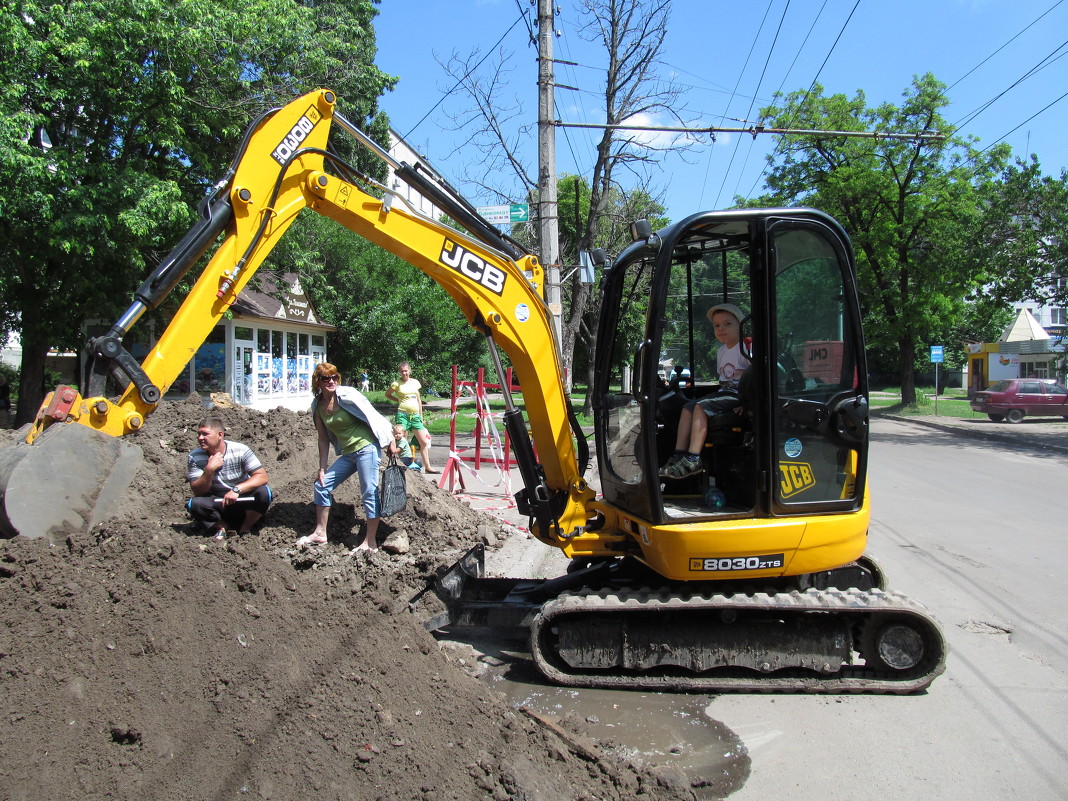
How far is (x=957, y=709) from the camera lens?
13.5 ft

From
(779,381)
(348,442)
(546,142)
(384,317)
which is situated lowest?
(348,442)

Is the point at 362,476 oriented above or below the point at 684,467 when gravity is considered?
below

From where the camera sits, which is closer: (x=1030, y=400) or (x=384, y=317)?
(x=1030, y=400)

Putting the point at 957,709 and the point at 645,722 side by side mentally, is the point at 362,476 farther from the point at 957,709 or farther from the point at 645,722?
the point at 957,709

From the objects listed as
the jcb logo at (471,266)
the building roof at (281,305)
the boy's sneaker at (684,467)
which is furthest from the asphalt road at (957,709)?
the building roof at (281,305)

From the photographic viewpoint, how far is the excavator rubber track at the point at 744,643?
14.2 feet

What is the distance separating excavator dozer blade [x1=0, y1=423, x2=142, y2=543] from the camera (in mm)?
4156

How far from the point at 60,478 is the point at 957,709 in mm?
5240

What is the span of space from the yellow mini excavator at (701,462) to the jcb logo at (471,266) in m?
0.03

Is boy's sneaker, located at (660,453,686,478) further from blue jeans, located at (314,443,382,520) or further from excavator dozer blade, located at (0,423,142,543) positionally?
excavator dozer blade, located at (0,423,142,543)

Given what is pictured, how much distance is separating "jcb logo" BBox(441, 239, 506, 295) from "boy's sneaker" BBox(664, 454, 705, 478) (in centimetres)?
163

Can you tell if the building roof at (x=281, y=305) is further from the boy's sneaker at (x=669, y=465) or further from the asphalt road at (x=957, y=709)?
the asphalt road at (x=957, y=709)

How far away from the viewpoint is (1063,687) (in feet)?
14.4

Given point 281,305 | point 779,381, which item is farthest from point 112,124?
point 779,381
